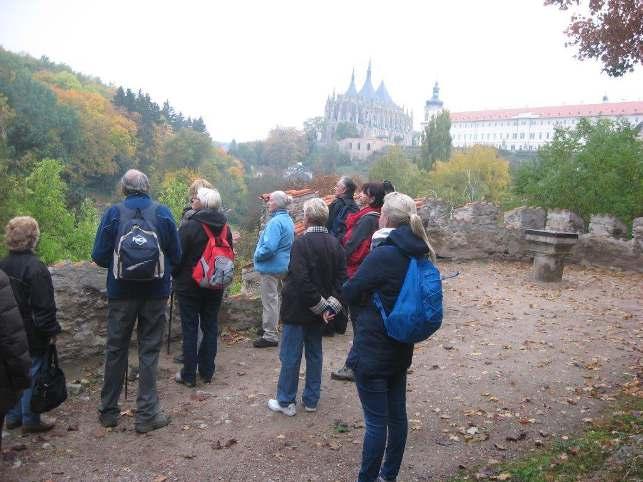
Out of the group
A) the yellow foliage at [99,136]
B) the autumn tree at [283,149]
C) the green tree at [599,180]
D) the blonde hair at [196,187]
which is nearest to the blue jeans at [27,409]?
the blonde hair at [196,187]

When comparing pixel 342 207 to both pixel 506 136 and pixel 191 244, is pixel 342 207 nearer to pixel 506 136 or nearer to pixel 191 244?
pixel 191 244

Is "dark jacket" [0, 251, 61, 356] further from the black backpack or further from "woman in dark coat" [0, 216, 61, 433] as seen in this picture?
the black backpack

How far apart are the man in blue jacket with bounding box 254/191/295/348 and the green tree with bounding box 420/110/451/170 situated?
224 feet

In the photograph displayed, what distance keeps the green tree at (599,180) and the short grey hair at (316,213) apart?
9.89 metres

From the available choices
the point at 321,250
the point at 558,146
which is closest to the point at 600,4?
the point at 321,250

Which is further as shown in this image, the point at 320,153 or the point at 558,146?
the point at 320,153

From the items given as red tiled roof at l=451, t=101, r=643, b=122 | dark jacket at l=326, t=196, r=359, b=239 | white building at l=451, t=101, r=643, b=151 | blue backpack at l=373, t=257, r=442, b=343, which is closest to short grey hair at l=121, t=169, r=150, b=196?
blue backpack at l=373, t=257, r=442, b=343

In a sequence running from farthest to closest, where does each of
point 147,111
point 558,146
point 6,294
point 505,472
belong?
point 147,111 → point 558,146 → point 505,472 → point 6,294

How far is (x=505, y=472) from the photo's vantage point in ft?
12.0

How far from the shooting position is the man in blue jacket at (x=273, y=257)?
553cm

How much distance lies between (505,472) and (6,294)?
10.5ft

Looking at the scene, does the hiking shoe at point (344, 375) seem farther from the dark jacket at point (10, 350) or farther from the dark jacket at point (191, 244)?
the dark jacket at point (10, 350)

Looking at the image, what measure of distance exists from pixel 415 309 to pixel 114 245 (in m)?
2.28

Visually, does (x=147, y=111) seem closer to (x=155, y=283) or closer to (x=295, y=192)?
(x=295, y=192)
